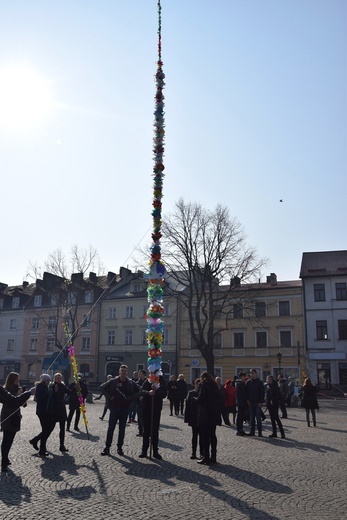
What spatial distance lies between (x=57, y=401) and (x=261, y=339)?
124ft

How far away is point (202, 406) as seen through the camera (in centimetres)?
967

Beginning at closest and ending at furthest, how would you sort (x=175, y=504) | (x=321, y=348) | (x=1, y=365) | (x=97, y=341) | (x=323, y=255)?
(x=175, y=504) → (x=321, y=348) → (x=323, y=255) → (x=97, y=341) → (x=1, y=365)

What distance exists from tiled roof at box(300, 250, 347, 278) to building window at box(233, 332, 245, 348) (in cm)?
823

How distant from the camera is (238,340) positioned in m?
47.8

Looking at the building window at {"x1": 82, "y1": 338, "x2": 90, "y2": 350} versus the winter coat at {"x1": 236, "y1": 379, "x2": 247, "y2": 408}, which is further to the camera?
the building window at {"x1": 82, "y1": 338, "x2": 90, "y2": 350}

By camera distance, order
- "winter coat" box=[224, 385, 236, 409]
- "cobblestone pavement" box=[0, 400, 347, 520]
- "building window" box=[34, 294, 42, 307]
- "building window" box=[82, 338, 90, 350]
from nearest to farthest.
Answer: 1. "cobblestone pavement" box=[0, 400, 347, 520]
2. "winter coat" box=[224, 385, 236, 409]
3. "building window" box=[82, 338, 90, 350]
4. "building window" box=[34, 294, 42, 307]

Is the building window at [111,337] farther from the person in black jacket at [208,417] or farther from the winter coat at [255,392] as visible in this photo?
the person in black jacket at [208,417]

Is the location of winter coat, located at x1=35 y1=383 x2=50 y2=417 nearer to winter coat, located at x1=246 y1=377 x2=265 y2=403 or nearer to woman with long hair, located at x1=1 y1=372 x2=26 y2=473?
woman with long hair, located at x1=1 y1=372 x2=26 y2=473

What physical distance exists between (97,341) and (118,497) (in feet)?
158

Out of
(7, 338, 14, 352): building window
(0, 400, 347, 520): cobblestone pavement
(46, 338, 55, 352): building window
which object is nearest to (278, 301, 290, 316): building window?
(46, 338, 55, 352): building window

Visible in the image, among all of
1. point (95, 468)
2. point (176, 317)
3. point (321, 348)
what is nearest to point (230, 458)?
point (95, 468)

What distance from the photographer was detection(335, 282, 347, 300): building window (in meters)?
44.9

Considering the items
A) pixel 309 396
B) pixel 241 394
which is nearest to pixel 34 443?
pixel 241 394

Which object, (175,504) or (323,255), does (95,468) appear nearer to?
(175,504)
